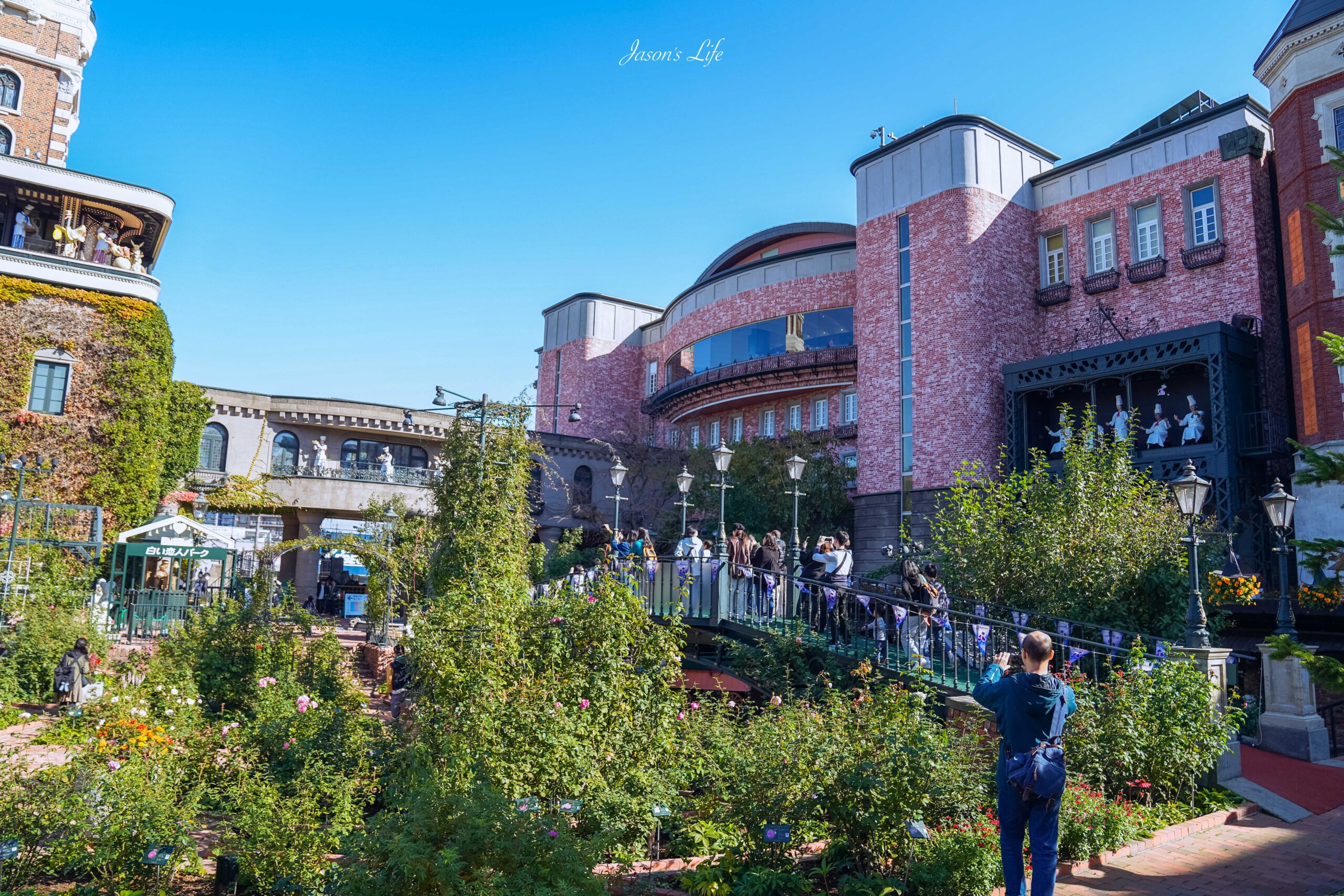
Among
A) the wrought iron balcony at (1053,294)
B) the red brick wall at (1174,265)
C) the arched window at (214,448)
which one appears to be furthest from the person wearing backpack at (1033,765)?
the arched window at (214,448)

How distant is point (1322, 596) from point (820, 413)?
21.8 metres

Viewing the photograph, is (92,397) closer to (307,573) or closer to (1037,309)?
(307,573)

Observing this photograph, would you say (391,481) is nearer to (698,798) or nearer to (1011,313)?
(1011,313)

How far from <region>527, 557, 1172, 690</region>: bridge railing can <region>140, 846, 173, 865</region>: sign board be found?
4267 mm

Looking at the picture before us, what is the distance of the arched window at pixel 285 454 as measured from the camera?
3478cm

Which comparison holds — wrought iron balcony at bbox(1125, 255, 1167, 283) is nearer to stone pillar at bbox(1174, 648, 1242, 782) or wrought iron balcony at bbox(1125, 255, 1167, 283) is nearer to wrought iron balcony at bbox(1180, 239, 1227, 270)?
wrought iron balcony at bbox(1180, 239, 1227, 270)

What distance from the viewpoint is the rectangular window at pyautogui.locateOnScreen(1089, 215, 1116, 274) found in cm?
2647

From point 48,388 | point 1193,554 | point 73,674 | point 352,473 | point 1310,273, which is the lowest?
point 73,674

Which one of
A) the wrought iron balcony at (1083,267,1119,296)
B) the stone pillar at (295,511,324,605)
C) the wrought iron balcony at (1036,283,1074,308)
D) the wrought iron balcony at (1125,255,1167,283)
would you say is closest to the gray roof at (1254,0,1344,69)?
the wrought iron balcony at (1125,255,1167,283)

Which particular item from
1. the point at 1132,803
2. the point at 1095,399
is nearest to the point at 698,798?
the point at 1132,803

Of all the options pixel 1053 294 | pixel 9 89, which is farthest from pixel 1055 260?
pixel 9 89

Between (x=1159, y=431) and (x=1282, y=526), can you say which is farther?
(x=1159, y=431)

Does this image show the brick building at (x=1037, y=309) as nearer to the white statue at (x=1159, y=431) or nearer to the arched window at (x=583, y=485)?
the white statue at (x=1159, y=431)

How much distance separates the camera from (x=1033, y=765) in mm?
5551
